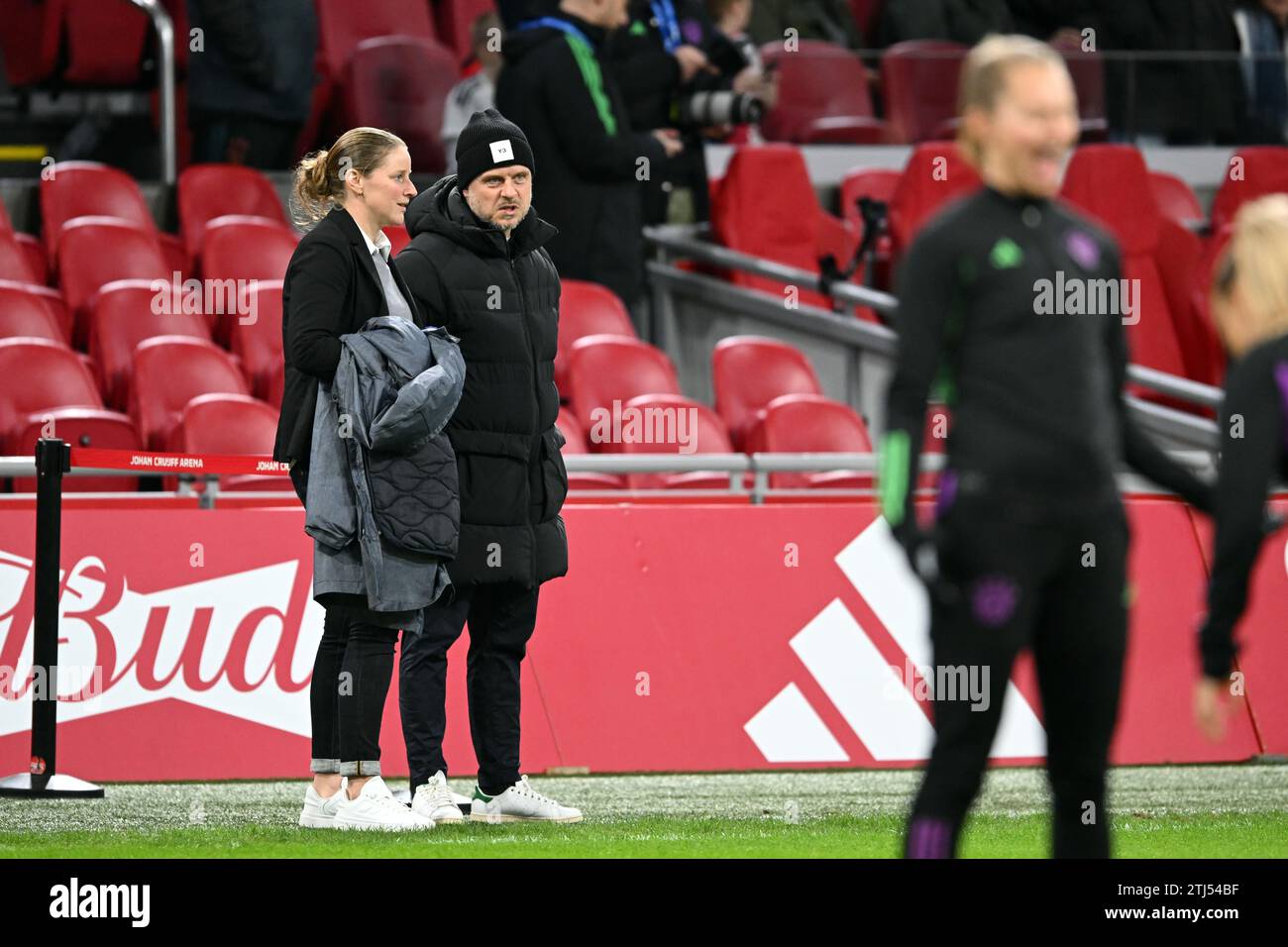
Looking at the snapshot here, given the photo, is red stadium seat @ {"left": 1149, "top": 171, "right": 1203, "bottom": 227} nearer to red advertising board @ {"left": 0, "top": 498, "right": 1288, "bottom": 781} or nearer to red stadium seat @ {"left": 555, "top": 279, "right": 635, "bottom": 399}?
red stadium seat @ {"left": 555, "top": 279, "right": 635, "bottom": 399}

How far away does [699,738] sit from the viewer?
7980 millimetres

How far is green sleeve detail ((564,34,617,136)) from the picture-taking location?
10.6 metres

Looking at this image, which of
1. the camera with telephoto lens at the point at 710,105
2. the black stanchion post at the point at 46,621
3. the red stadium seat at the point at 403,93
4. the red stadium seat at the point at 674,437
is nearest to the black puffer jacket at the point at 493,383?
the black stanchion post at the point at 46,621

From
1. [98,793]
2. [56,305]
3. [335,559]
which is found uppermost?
[56,305]

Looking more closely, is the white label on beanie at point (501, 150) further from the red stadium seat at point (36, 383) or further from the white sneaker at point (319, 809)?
the red stadium seat at point (36, 383)

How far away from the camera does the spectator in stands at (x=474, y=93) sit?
11.4m

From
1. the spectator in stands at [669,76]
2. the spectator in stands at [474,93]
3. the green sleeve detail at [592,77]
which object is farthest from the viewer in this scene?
the spectator in stands at [669,76]

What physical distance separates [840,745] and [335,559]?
266 cm

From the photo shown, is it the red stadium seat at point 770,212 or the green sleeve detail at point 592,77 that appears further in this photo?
the red stadium seat at point 770,212

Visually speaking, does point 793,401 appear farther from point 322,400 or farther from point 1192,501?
point 1192,501

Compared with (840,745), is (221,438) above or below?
above

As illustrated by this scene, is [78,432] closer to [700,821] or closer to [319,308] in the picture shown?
[319,308]

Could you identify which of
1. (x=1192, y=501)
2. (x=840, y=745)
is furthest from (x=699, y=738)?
(x=1192, y=501)

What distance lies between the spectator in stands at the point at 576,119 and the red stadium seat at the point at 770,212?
1.24 meters
